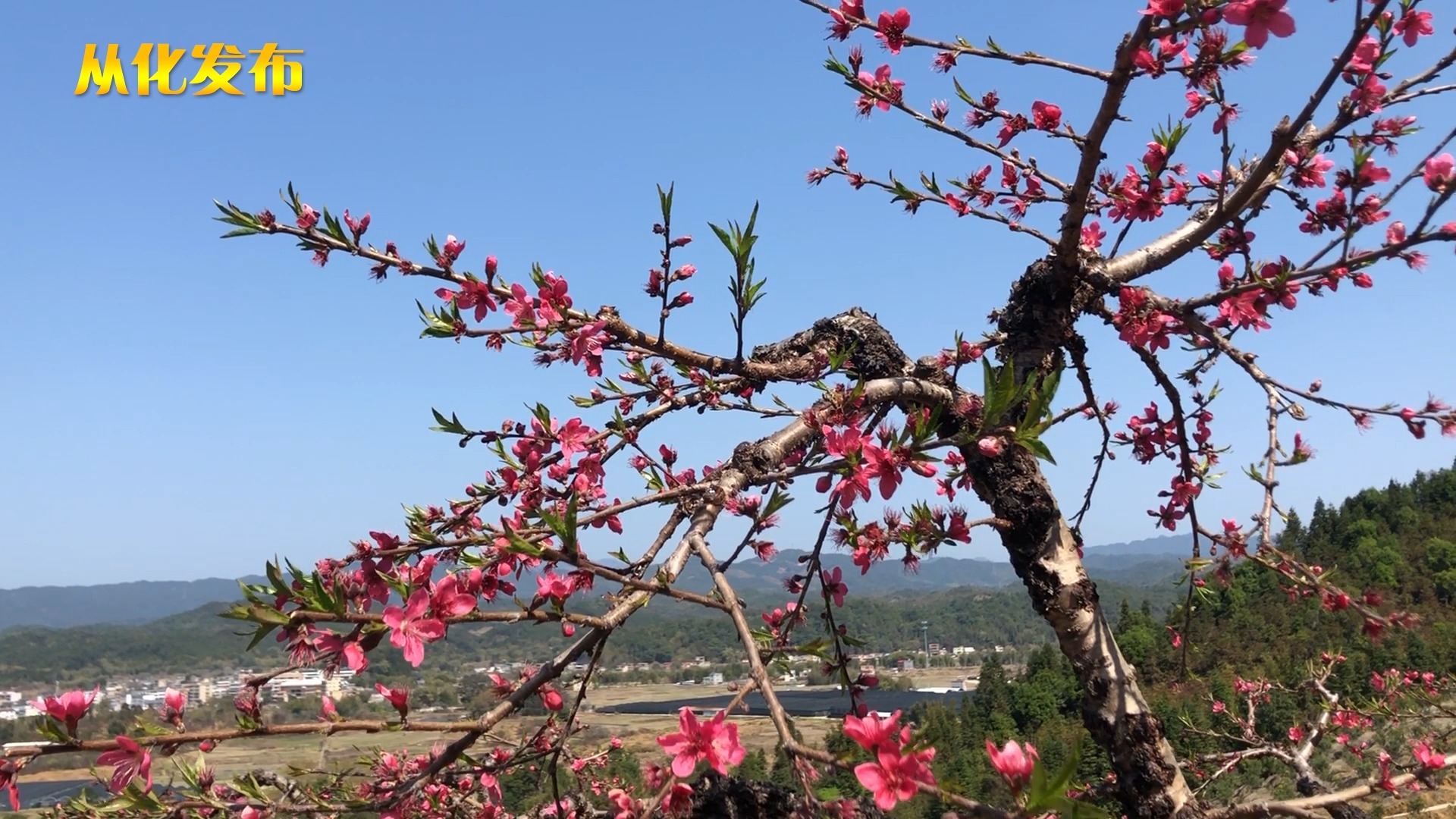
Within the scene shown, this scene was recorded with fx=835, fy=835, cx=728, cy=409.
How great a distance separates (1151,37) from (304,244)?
2.23 meters

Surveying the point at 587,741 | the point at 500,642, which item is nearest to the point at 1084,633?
the point at 587,741

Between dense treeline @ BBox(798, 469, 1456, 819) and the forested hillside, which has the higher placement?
dense treeline @ BBox(798, 469, 1456, 819)

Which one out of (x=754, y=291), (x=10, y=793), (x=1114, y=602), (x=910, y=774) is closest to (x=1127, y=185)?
(x=754, y=291)

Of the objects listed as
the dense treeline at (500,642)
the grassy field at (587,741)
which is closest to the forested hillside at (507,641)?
the dense treeline at (500,642)

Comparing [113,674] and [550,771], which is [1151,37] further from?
[113,674]

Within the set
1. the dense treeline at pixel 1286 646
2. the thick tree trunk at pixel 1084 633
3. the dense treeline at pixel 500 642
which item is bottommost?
the dense treeline at pixel 500 642

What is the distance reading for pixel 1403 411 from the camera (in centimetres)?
279

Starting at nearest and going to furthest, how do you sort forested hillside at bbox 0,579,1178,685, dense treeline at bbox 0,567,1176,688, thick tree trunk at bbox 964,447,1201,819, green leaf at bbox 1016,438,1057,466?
green leaf at bbox 1016,438,1057,466 → thick tree trunk at bbox 964,447,1201,819 → dense treeline at bbox 0,567,1176,688 → forested hillside at bbox 0,579,1178,685

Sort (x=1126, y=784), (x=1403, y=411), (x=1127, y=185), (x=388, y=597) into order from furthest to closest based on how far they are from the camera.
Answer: (x=1127, y=185), (x=1403, y=411), (x=1126, y=784), (x=388, y=597)

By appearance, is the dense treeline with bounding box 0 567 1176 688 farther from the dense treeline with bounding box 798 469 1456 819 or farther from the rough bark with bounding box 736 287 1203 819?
the rough bark with bounding box 736 287 1203 819

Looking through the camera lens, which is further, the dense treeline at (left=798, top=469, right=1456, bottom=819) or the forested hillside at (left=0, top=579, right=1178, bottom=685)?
the forested hillside at (left=0, top=579, right=1178, bottom=685)

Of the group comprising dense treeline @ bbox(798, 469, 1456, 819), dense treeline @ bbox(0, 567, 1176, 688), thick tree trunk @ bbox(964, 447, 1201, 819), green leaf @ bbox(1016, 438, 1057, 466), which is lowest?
dense treeline @ bbox(0, 567, 1176, 688)

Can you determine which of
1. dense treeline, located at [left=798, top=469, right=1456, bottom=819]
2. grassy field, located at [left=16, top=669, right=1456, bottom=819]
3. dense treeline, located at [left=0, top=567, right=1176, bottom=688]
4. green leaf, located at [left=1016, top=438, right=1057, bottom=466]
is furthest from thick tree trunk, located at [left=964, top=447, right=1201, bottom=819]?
dense treeline, located at [left=0, top=567, right=1176, bottom=688]

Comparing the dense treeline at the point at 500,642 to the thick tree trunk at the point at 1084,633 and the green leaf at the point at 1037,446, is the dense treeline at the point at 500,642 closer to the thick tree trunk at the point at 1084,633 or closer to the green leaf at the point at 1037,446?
the thick tree trunk at the point at 1084,633
